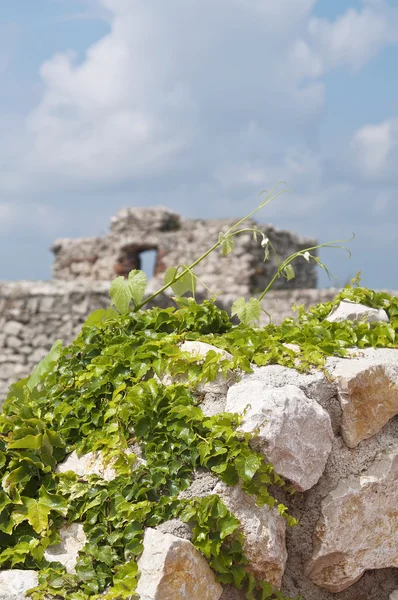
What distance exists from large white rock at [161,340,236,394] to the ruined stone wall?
38.0 ft

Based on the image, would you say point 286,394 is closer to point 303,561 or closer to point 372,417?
point 372,417

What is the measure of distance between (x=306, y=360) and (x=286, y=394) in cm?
26

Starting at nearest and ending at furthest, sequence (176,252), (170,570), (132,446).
Result: (170,570) < (132,446) < (176,252)

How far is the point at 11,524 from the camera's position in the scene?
2479 millimetres

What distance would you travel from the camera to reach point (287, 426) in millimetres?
2449

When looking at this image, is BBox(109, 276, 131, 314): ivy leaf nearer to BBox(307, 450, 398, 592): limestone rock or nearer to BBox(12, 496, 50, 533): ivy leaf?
BBox(12, 496, 50, 533): ivy leaf

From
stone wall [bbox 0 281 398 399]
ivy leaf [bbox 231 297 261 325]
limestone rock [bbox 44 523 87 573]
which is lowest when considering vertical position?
stone wall [bbox 0 281 398 399]

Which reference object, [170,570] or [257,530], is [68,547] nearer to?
[170,570]

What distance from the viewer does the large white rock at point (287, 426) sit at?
2.43 meters

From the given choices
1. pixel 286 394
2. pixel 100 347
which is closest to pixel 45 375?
pixel 100 347

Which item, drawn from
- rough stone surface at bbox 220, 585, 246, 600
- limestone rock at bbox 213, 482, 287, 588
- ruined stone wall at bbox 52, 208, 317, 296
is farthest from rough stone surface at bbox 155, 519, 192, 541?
ruined stone wall at bbox 52, 208, 317, 296

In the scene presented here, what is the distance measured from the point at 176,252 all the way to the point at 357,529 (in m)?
13.4

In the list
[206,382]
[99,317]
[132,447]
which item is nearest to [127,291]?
[99,317]

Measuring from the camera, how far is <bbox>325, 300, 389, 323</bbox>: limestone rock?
10.7 feet
